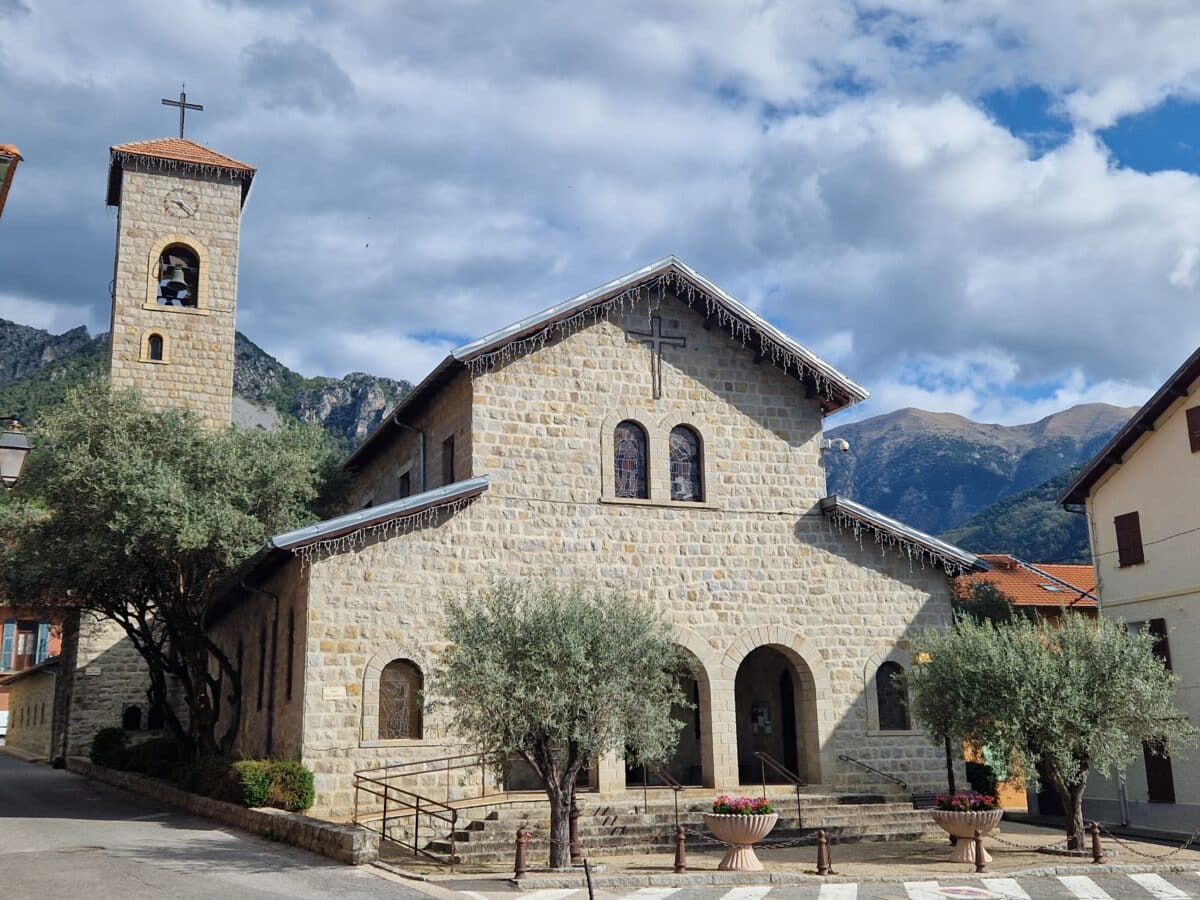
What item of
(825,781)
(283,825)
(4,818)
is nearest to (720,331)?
(825,781)

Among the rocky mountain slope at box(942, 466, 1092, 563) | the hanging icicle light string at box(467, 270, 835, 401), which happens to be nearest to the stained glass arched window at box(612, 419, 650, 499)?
the hanging icicle light string at box(467, 270, 835, 401)

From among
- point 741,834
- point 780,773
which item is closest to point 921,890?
point 741,834

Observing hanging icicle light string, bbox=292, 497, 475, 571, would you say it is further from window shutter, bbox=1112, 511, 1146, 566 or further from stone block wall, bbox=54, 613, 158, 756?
stone block wall, bbox=54, 613, 158, 756

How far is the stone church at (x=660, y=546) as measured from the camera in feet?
68.0

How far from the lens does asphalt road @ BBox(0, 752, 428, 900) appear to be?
44.6 ft

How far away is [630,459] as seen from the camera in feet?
78.0

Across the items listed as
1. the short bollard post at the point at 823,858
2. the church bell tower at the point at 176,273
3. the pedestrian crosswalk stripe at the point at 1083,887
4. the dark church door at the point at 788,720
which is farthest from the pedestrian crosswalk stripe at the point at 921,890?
the church bell tower at the point at 176,273

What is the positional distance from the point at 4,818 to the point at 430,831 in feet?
29.2

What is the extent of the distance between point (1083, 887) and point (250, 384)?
92.8m

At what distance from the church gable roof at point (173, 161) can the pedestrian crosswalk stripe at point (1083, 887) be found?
32.5 m

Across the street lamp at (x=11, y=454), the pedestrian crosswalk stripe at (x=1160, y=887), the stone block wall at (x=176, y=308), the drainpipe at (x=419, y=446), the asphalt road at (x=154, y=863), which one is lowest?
the pedestrian crosswalk stripe at (x=1160, y=887)

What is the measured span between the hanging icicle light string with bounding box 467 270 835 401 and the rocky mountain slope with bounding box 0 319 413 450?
184ft

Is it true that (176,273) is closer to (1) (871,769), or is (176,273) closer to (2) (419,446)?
(2) (419,446)

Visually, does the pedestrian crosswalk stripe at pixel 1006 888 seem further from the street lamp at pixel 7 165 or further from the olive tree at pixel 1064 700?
the street lamp at pixel 7 165
